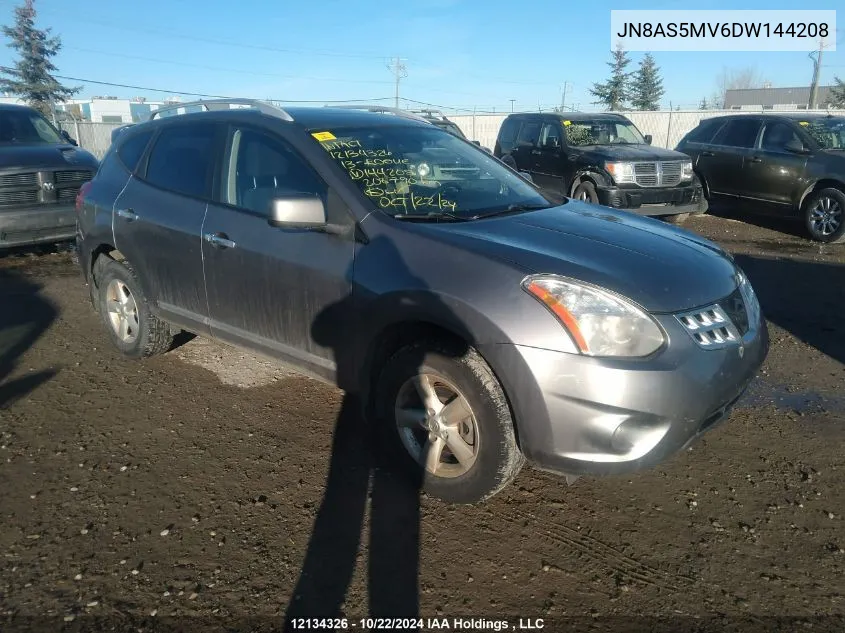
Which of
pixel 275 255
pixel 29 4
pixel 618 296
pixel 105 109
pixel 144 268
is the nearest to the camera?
pixel 618 296

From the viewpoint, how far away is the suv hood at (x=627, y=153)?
950cm

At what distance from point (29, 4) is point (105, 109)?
20.3 m

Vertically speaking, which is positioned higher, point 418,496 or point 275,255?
point 275,255

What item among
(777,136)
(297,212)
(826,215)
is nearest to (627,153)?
(777,136)

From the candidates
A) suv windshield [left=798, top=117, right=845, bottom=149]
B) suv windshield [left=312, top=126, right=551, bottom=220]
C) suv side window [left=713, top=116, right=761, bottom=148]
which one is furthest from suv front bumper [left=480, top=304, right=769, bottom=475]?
suv side window [left=713, top=116, right=761, bottom=148]

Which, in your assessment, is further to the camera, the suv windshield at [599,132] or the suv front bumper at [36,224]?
the suv windshield at [599,132]

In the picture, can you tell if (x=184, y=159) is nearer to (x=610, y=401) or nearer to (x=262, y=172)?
(x=262, y=172)

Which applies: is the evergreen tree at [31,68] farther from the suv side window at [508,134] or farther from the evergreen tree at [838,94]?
the evergreen tree at [838,94]

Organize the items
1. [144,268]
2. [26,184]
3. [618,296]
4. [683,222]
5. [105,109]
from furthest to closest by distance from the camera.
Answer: [105,109], [683,222], [26,184], [144,268], [618,296]

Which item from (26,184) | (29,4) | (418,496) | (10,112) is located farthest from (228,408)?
(29,4)

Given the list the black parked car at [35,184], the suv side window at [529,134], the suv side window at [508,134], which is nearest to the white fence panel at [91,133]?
the black parked car at [35,184]

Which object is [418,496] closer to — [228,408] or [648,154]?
[228,408]

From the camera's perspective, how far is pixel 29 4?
37938 millimetres

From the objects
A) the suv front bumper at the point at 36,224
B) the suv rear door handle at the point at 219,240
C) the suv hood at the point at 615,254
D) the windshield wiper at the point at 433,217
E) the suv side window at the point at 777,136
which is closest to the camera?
the suv hood at the point at 615,254
